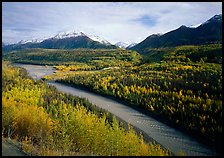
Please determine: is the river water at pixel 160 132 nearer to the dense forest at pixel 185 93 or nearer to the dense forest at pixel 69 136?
the dense forest at pixel 185 93

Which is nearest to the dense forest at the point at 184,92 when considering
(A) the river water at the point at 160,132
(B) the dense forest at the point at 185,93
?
(B) the dense forest at the point at 185,93

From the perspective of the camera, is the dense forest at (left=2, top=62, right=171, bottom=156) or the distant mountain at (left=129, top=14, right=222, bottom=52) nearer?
the dense forest at (left=2, top=62, right=171, bottom=156)

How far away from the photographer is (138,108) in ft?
62.5

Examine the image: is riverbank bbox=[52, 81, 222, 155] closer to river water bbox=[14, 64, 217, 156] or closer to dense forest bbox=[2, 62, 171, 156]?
river water bbox=[14, 64, 217, 156]

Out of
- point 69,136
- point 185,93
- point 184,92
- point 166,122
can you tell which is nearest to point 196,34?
point 184,92

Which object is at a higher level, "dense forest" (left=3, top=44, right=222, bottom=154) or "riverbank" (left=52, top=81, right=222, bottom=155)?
"dense forest" (left=3, top=44, right=222, bottom=154)

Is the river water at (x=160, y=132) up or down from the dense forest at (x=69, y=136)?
down

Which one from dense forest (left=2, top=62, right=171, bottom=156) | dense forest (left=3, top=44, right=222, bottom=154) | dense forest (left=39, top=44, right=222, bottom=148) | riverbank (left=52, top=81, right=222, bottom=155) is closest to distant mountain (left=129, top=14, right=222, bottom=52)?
dense forest (left=3, top=44, right=222, bottom=154)

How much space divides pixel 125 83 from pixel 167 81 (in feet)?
17.5

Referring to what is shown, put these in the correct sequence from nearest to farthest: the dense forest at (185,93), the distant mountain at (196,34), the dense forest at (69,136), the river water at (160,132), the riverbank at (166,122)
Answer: the dense forest at (69,136)
the river water at (160,132)
the dense forest at (185,93)
the riverbank at (166,122)
the distant mountain at (196,34)

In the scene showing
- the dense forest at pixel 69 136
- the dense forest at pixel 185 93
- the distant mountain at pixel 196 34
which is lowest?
the dense forest at pixel 69 136

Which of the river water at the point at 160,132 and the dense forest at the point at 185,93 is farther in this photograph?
the dense forest at the point at 185,93

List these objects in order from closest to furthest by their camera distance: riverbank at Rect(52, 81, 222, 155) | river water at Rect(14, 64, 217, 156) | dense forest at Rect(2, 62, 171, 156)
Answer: dense forest at Rect(2, 62, 171, 156), river water at Rect(14, 64, 217, 156), riverbank at Rect(52, 81, 222, 155)

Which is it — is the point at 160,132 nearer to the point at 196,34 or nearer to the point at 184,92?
the point at 184,92
